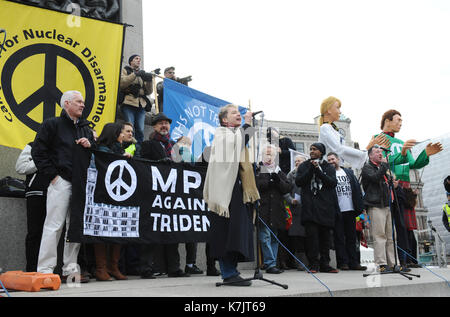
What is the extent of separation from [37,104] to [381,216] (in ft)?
18.8

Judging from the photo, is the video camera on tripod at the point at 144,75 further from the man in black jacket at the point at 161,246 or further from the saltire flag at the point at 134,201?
the saltire flag at the point at 134,201

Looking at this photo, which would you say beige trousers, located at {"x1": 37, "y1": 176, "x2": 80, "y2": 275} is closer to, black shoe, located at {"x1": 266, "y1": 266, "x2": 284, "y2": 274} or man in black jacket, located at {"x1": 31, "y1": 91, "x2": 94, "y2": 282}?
man in black jacket, located at {"x1": 31, "y1": 91, "x2": 94, "y2": 282}

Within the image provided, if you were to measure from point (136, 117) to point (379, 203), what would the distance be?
4.67 m

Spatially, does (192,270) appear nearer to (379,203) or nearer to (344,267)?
(344,267)

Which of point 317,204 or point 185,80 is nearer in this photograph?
point 317,204

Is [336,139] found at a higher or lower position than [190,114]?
lower

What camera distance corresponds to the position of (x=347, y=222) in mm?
7750

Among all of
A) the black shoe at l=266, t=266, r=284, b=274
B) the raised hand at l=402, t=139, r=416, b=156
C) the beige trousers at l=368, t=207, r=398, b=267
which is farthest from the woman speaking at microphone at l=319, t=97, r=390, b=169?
the black shoe at l=266, t=266, r=284, b=274

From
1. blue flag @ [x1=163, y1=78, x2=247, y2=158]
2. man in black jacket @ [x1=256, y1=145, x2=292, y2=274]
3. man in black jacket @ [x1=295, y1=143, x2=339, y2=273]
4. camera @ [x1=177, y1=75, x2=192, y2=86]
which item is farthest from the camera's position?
camera @ [x1=177, y1=75, x2=192, y2=86]

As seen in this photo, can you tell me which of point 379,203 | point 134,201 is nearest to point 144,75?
point 134,201

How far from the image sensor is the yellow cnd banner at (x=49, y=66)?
6.89 metres

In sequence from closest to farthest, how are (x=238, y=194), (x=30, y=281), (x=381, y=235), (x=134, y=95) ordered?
(x=30, y=281) → (x=238, y=194) → (x=381, y=235) → (x=134, y=95)

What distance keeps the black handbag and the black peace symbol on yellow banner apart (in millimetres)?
1168

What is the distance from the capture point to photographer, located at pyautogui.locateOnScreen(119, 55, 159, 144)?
27.6ft
